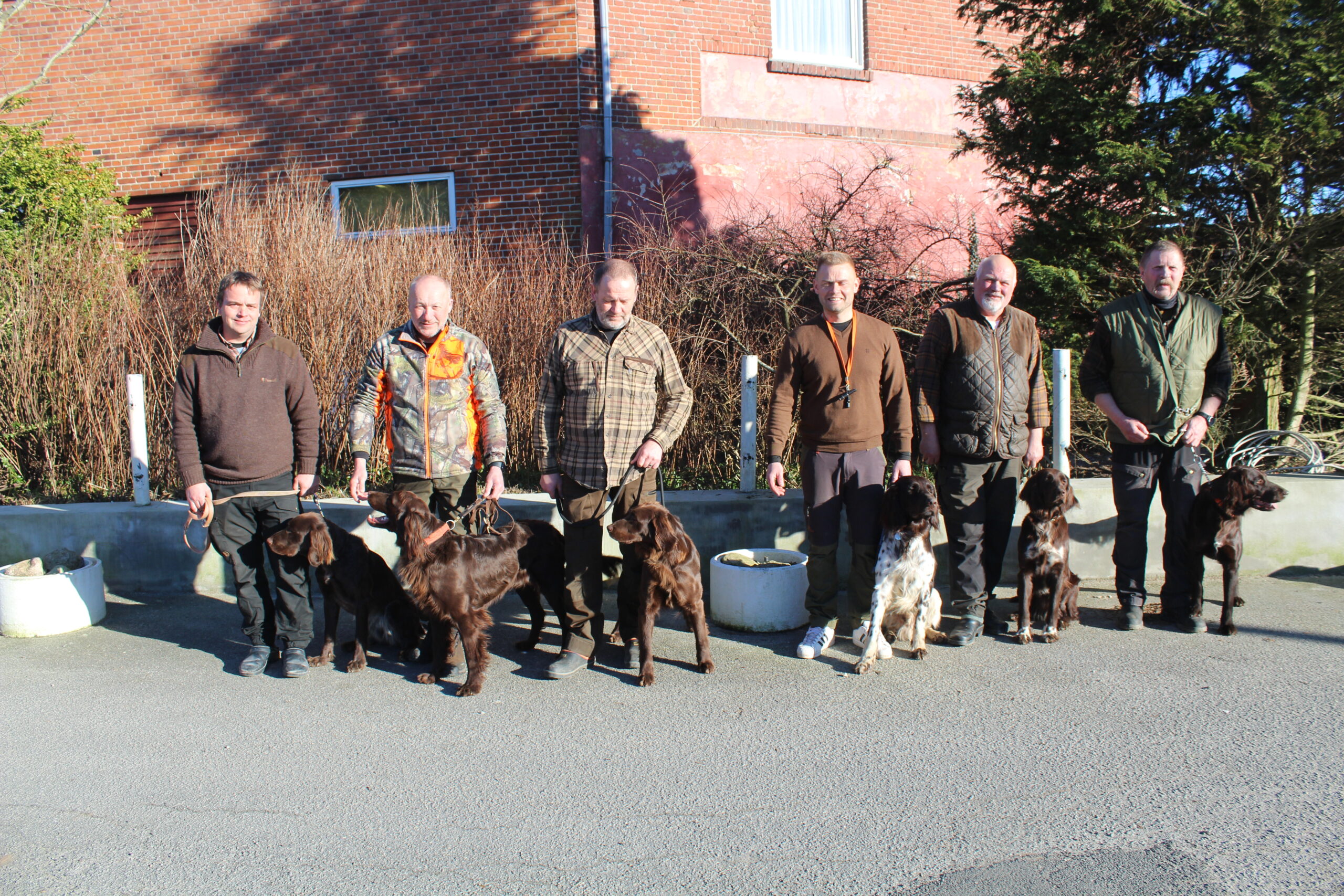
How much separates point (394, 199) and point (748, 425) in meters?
7.09

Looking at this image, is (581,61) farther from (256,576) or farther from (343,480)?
(256,576)

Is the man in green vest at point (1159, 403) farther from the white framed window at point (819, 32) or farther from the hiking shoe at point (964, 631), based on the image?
the white framed window at point (819, 32)

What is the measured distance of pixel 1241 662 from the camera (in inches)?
162

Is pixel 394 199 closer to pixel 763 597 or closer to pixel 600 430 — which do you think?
pixel 600 430

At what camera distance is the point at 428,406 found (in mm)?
4277

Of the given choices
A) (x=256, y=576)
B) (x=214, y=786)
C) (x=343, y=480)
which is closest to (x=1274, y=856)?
(x=214, y=786)

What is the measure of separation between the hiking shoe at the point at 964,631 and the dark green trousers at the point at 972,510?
3 centimetres

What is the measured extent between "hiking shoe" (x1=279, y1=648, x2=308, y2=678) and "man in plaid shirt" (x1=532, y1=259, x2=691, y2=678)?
122cm

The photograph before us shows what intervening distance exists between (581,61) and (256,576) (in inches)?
313

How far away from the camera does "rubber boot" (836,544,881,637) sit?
443 centimetres

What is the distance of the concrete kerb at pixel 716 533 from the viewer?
18.3 ft

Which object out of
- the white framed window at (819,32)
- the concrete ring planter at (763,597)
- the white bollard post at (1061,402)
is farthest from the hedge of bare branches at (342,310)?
the white framed window at (819,32)

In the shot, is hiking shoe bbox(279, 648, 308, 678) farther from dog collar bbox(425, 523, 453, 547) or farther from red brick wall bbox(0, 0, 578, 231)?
red brick wall bbox(0, 0, 578, 231)

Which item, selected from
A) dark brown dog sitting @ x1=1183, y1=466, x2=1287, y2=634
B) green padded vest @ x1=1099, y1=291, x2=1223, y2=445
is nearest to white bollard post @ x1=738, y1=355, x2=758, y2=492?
green padded vest @ x1=1099, y1=291, x2=1223, y2=445
